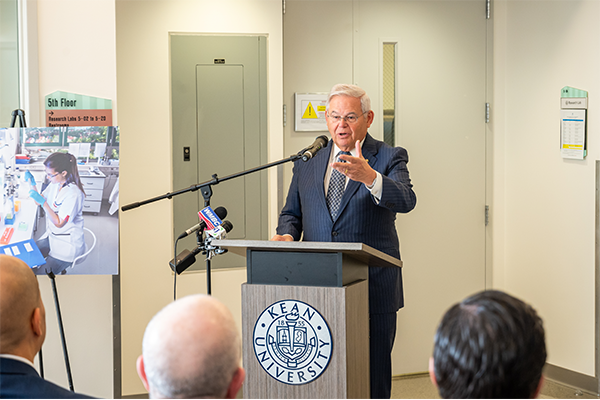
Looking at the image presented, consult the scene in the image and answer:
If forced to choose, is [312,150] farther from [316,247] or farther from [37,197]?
[37,197]

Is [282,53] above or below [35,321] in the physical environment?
above

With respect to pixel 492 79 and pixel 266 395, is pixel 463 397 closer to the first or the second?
pixel 266 395

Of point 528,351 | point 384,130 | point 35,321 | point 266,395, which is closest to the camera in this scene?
point 528,351

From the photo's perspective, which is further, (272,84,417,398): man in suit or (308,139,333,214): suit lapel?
(308,139,333,214): suit lapel

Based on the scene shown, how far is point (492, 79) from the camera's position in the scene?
4.26 meters

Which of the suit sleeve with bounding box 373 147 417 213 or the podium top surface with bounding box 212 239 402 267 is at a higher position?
the suit sleeve with bounding box 373 147 417 213

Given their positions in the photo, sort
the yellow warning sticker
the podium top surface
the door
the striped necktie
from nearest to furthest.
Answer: the podium top surface → the striped necktie → the door → the yellow warning sticker

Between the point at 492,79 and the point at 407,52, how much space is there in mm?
698

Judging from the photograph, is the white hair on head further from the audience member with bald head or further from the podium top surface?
the audience member with bald head

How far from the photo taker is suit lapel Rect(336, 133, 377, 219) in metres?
2.54

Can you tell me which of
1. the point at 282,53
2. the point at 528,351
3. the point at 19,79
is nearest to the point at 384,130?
the point at 282,53

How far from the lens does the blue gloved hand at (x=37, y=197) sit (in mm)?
2734

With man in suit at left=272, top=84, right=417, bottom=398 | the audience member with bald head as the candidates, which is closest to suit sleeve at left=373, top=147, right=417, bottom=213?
man in suit at left=272, top=84, right=417, bottom=398

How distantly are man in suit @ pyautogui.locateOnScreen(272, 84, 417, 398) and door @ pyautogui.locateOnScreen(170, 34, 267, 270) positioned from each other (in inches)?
41.9
